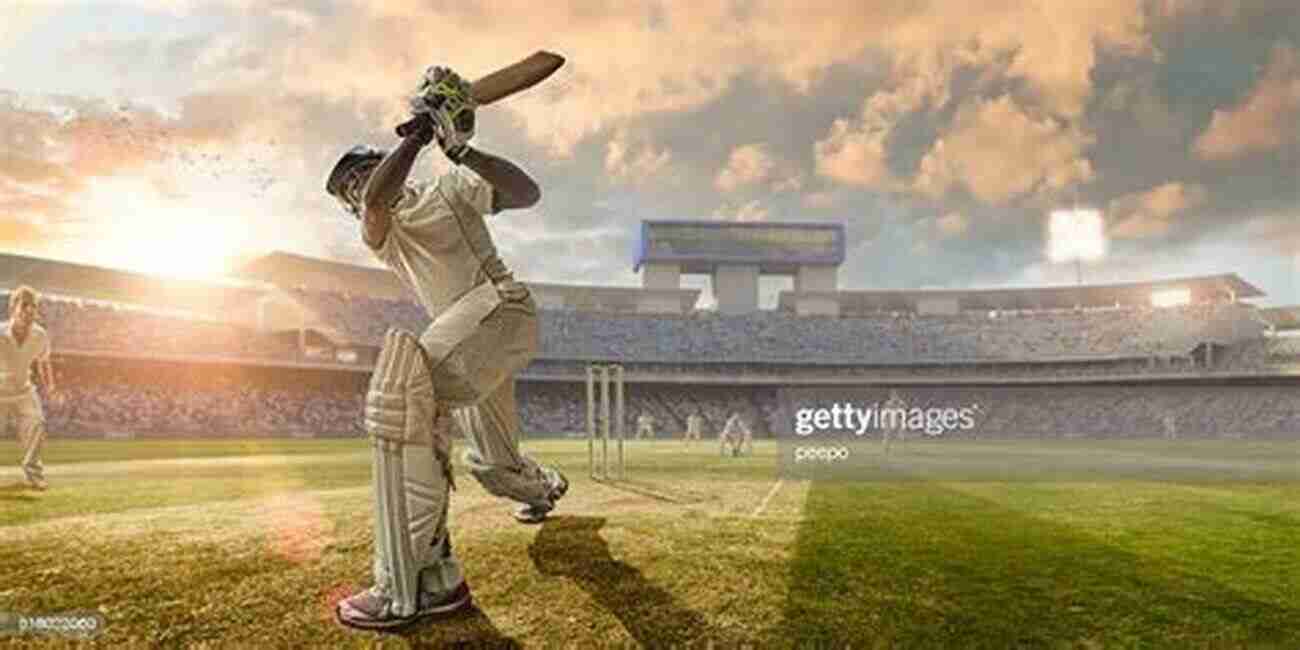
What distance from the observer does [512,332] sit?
417 centimetres

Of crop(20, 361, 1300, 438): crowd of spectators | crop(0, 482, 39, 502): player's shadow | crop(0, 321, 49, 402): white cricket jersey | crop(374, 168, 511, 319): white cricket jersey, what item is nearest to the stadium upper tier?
crop(20, 361, 1300, 438): crowd of spectators

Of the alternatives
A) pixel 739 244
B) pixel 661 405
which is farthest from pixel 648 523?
pixel 739 244

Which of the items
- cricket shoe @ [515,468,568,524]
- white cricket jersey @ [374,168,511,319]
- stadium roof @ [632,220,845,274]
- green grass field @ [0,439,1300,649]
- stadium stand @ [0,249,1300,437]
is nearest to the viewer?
green grass field @ [0,439,1300,649]

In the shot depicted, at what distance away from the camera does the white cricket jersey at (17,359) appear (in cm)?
845

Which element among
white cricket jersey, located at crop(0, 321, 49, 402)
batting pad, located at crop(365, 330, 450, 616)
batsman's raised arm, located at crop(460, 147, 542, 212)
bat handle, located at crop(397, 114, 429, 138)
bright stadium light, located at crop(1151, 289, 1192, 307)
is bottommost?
batting pad, located at crop(365, 330, 450, 616)

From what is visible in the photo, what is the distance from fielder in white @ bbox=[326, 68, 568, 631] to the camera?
3.72m

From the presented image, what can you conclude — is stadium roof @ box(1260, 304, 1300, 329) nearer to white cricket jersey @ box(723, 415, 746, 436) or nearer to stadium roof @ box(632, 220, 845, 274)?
stadium roof @ box(632, 220, 845, 274)

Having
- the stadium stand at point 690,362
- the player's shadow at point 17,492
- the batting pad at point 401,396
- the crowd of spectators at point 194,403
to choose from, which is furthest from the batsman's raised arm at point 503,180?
the stadium stand at point 690,362

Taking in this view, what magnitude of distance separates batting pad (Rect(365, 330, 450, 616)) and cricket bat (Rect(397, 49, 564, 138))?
3.68 feet

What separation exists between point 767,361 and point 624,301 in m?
12.2

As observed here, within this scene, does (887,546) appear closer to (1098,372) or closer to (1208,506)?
(1208,506)

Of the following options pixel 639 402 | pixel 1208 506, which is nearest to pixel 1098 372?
pixel 639 402

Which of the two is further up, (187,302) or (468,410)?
(187,302)

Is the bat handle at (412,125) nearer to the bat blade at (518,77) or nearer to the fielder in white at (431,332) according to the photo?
the fielder in white at (431,332)
